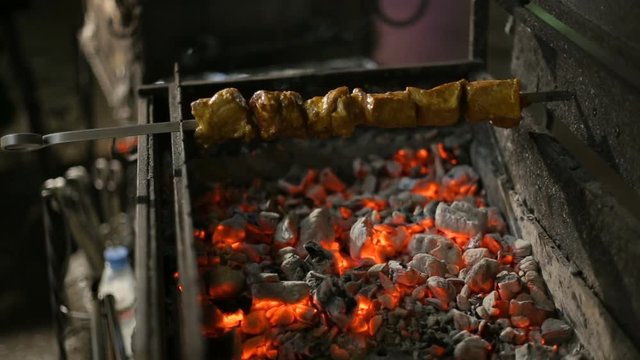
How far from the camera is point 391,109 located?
3.04m

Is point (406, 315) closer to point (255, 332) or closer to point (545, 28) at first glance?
point (255, 332)

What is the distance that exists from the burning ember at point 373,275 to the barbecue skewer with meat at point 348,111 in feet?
1.88

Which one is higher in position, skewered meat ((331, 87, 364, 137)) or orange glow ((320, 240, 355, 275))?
skewered meat ((331, 87, 364, 137))

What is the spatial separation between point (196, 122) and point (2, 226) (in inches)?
155

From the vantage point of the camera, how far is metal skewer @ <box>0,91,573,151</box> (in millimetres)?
2750

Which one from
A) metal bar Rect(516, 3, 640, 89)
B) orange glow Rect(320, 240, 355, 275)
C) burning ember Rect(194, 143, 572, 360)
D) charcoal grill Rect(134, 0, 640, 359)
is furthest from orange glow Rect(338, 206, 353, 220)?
metal bar Rect(516, 3, 640, 89)

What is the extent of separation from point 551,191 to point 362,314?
3.23 ft

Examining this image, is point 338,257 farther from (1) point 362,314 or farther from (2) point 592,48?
(2) point 592,48

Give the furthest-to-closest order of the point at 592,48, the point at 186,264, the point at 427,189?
the point at 427,189, the point at 592,48, the point at 186,264

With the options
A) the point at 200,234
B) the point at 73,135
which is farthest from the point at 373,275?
the point at 73,135

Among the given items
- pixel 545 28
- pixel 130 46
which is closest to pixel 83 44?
pixel 130 46

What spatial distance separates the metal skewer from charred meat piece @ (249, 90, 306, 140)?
0.30 meters

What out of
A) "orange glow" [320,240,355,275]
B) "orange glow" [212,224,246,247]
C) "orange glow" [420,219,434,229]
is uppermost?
"orange glow" [420,219,434,229]

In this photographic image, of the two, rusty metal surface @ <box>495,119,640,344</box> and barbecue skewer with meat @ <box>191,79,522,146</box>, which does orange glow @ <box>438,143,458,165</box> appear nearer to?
rusty metal surface @ <box>495,119,640,344</box>
